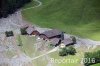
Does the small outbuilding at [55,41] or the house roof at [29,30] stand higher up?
the small outbuilding at [55,41]

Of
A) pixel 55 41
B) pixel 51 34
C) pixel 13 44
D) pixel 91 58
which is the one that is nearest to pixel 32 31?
pixel 51 34

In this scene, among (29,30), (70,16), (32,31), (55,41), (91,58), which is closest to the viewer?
(91,58)

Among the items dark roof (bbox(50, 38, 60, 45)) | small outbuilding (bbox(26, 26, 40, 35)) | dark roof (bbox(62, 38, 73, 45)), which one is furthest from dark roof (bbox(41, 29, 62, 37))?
dark roof (bbox(62, 38, 73, 45))

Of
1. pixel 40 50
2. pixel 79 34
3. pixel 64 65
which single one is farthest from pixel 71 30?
pixel 64 65

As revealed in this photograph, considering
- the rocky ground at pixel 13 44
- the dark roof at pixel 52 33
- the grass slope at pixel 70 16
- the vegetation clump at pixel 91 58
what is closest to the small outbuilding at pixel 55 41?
the dark roof at pixel 52 33

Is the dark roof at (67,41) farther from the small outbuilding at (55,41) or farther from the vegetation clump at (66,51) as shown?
the vegetation clump at (66,51)

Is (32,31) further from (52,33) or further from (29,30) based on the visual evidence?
(52,33)

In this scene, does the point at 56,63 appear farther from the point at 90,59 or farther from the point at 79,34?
the point at 79,34

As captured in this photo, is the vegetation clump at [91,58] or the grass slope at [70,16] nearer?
the vegetation clump at [91,58]

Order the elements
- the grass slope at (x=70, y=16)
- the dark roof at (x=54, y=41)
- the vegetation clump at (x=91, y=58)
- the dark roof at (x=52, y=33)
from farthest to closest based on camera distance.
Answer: the grass slope at (x=70, y=16) → the dark roof at (x=52, y=33) → the dark roof at (x=54, y=41) → the vegetation clump at (x=91, y=58)
